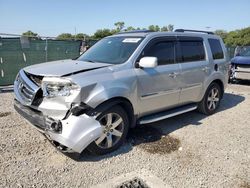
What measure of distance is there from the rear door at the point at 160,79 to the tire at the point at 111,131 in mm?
486

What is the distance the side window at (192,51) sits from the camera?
543 centimetres

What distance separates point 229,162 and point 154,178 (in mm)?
1288

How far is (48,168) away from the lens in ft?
12.0

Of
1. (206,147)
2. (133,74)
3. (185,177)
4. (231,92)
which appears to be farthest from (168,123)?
(231,92)

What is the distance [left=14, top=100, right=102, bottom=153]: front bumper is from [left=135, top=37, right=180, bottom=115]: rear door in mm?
1112

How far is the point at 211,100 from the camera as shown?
642cm

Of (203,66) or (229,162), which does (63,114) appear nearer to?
(229,162)

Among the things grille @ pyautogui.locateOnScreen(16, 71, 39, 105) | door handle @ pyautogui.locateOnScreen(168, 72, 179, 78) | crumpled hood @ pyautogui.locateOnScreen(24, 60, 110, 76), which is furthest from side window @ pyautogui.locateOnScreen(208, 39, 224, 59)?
grille @ pyautogui.locateOnScreen(16, 71, 39, 105)

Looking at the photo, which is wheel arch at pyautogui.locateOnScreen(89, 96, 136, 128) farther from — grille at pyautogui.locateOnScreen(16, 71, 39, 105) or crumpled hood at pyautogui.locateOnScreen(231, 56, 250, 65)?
crumpled hood at pyautogui.locateOnScreen(231, 56, 250, 65)

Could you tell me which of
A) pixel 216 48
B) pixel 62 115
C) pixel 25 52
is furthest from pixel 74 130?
pixel 25 52

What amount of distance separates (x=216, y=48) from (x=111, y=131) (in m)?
3.68

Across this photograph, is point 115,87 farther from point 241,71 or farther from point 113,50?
point 241,71

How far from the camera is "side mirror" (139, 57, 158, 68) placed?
14.1 ft

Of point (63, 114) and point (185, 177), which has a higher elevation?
point (63, 114)
